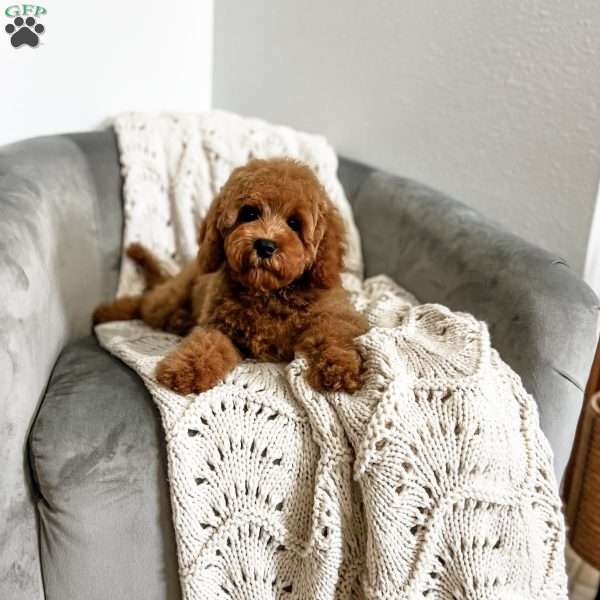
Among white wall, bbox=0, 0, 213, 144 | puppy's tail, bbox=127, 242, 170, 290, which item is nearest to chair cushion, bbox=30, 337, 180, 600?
puppy's tail, bbox=127, 242, 170, 290

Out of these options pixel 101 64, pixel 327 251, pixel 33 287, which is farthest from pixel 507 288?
pixel 101 64

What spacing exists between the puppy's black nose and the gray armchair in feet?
1.17

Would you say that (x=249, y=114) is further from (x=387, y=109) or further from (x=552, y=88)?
(x=552, y=88)

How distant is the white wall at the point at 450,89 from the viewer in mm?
1618

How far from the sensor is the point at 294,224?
1.29 meters

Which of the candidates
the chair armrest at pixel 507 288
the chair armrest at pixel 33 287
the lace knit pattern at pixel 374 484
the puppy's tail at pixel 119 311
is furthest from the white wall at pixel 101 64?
the lace knit pattern at pixel 374 484

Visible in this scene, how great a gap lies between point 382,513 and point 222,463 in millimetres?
298

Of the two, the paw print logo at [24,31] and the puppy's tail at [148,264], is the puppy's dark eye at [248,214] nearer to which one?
the puppy's tail at [148,264]

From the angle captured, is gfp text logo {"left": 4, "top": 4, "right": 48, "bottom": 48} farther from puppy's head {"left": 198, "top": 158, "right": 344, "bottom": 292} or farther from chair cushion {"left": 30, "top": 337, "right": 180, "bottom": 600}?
chair cushion {"left": 30, "top": 337, "right": 180, "bottom": 600}

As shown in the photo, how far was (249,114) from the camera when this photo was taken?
2430 millimetres

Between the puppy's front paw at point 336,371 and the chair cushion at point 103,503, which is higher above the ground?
the puppy's front paw at point 336,371

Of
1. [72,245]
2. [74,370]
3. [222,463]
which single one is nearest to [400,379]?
[222,463]

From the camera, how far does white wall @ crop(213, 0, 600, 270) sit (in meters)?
1.62

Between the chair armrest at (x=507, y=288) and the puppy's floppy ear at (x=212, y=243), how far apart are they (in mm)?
557
